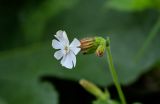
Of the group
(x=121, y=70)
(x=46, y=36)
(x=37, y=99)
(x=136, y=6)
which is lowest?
(x=37, y=99)

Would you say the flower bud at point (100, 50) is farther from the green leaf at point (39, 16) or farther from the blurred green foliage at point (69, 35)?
the green leaf at point (39, 16)

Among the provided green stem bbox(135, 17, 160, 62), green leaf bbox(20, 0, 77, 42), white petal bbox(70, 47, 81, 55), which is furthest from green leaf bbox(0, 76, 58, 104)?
white petal bbox(70, 47, 81, 55)

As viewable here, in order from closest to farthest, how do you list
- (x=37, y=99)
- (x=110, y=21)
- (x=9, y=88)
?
(x=37, y=99) → (x=9, y=88) → (x=110, y=21)

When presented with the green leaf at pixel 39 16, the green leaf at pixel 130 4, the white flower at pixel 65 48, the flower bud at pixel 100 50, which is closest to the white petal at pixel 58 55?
the white flower at pixel 65 48

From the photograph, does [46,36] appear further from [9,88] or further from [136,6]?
[136,6]

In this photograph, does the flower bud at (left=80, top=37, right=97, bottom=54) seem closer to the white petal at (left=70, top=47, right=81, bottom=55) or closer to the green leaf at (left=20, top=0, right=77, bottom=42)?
the white petal at (left=70, top=47, right=81, bottom=55)

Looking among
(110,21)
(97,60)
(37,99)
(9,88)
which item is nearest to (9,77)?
(9,88)
